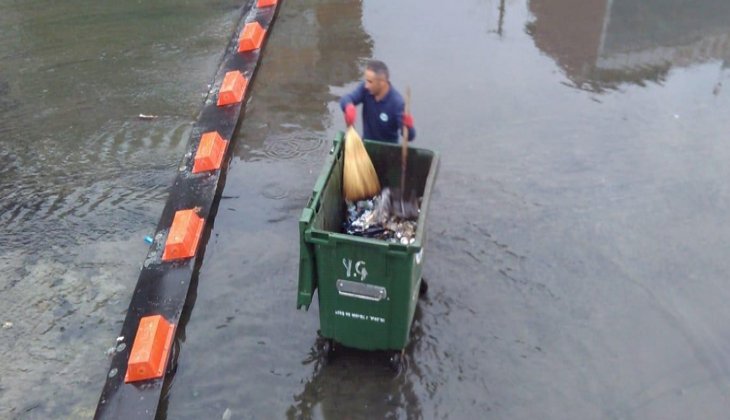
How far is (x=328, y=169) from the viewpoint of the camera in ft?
17.2

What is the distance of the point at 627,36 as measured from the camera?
952cm

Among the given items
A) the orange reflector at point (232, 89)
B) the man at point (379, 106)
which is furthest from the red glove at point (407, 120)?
the orange reflector at point (232, 89)

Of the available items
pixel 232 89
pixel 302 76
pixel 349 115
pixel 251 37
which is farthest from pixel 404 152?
pixel 251 37

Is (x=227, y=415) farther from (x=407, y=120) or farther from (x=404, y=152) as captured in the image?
(x=407, y=120)

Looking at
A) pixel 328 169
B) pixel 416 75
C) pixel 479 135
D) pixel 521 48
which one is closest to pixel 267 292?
pixel 328 169

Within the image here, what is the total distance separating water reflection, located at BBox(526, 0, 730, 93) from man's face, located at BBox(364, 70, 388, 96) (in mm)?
4125

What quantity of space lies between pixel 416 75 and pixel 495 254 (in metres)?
3.36

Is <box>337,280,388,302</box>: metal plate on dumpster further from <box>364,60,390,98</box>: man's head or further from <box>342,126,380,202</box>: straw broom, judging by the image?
<box>364,60,390,98</box>: man's head

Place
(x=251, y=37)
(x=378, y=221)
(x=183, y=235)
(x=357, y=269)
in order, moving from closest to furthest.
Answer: (x=357, y=269) < (x=378, y=221) < (x=183, y=235) < (x=251, y=37)

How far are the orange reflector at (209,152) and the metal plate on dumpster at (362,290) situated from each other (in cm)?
306

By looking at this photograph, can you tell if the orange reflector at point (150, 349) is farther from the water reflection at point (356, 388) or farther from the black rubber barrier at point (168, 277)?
the water reflection at point (356, 388)

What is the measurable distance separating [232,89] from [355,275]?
440cm

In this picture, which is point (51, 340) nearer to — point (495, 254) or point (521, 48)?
point (495, 254)

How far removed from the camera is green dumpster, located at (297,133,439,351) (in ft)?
15.0
